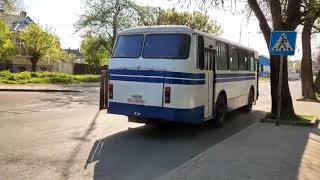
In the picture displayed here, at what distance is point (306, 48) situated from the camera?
3219 centimetres

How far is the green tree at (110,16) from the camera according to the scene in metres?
58.1

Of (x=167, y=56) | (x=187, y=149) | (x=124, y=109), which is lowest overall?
(x=187, y=149)

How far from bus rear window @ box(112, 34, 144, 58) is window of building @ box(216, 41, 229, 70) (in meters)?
2.56

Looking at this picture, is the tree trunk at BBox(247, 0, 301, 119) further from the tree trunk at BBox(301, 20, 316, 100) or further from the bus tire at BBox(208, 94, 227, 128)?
the tree trunk at BBox(301, 20, 316, 100)

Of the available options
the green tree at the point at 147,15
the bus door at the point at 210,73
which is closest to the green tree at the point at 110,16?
the green tree at the point at 147,15

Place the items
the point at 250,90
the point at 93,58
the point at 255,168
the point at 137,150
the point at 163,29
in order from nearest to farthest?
the point at 255,168
the point at 137,150
the point at 163,29
the point at 250,90
the point at 93,58

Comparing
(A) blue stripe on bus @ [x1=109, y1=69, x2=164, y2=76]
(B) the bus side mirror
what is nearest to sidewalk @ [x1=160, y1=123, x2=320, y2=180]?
(B) the bus side mirror

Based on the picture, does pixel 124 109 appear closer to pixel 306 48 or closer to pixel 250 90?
pixel 250 90

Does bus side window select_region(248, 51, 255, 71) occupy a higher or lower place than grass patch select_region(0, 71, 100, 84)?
higher

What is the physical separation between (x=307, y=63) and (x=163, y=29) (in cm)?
2166

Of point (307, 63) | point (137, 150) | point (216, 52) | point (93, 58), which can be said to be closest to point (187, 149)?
point (137, 150)

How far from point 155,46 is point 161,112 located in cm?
170

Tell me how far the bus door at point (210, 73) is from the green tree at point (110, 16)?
44.9 metres

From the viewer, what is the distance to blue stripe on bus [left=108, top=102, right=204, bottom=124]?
12055 millimetres
